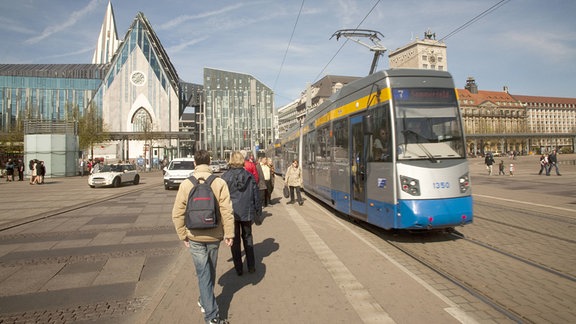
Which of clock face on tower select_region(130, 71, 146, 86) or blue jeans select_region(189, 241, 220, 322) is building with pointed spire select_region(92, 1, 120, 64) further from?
blue jeans select_region(189, 241, 220, 322)

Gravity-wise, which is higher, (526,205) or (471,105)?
(471,105)

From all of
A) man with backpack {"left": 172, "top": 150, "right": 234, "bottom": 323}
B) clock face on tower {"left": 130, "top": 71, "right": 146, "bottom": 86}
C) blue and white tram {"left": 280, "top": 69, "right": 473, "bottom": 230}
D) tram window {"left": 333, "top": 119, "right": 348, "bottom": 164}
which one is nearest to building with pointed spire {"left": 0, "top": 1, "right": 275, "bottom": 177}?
clock face on tower {"left": 130, "top": 71, "right": 146, "bottom": 86}

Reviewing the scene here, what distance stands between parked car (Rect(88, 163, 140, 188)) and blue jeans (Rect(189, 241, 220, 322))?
19.6m

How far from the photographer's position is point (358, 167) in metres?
7.94

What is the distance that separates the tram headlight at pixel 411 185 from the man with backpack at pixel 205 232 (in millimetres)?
3839

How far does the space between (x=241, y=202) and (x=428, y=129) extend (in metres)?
3.95

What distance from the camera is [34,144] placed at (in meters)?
28.6

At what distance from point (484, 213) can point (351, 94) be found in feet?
17.5

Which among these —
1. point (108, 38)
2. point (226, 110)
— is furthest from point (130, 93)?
point (108, 38)

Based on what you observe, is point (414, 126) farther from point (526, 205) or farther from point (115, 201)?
point (115, 201)

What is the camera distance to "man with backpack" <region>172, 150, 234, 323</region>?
11.0 feet

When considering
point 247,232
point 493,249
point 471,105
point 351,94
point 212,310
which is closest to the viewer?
point 212,310

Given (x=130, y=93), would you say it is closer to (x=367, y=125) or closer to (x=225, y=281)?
(x=367, y=125)

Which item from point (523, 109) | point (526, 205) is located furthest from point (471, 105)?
point (526, 205)
